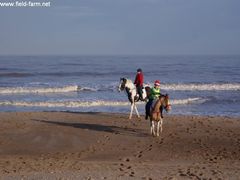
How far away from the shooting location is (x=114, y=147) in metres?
14.3

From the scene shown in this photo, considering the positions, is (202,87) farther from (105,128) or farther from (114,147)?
(114,147)

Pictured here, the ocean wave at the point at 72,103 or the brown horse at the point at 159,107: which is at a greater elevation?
the brown horse at the point at 159,107

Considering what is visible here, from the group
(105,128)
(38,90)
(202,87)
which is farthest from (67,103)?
(202,87)

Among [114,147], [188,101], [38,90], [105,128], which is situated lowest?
[114,147]

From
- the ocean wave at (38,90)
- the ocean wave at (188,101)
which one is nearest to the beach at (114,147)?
the ocean wave at (188,101)

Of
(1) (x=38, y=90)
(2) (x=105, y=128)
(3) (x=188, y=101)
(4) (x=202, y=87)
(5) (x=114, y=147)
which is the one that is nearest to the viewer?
(5) (x=114, y=147)

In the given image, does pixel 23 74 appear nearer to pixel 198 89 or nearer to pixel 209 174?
pixel 198 89

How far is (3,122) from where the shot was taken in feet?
59.4

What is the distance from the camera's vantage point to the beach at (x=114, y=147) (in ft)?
35.0

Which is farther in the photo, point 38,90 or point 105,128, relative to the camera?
point 38,90

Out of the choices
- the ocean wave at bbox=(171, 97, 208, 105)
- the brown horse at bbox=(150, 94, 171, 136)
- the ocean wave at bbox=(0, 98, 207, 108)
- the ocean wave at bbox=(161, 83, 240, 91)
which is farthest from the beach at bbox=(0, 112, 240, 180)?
the ocean wave at bbox=(161, 83, 240, 91)

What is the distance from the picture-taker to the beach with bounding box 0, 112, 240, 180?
10.7 meters

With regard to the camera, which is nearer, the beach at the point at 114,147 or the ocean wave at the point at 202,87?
the beach at the point at 114,147

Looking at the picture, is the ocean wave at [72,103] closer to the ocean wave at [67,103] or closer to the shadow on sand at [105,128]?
the ocean wave at [67,103]
